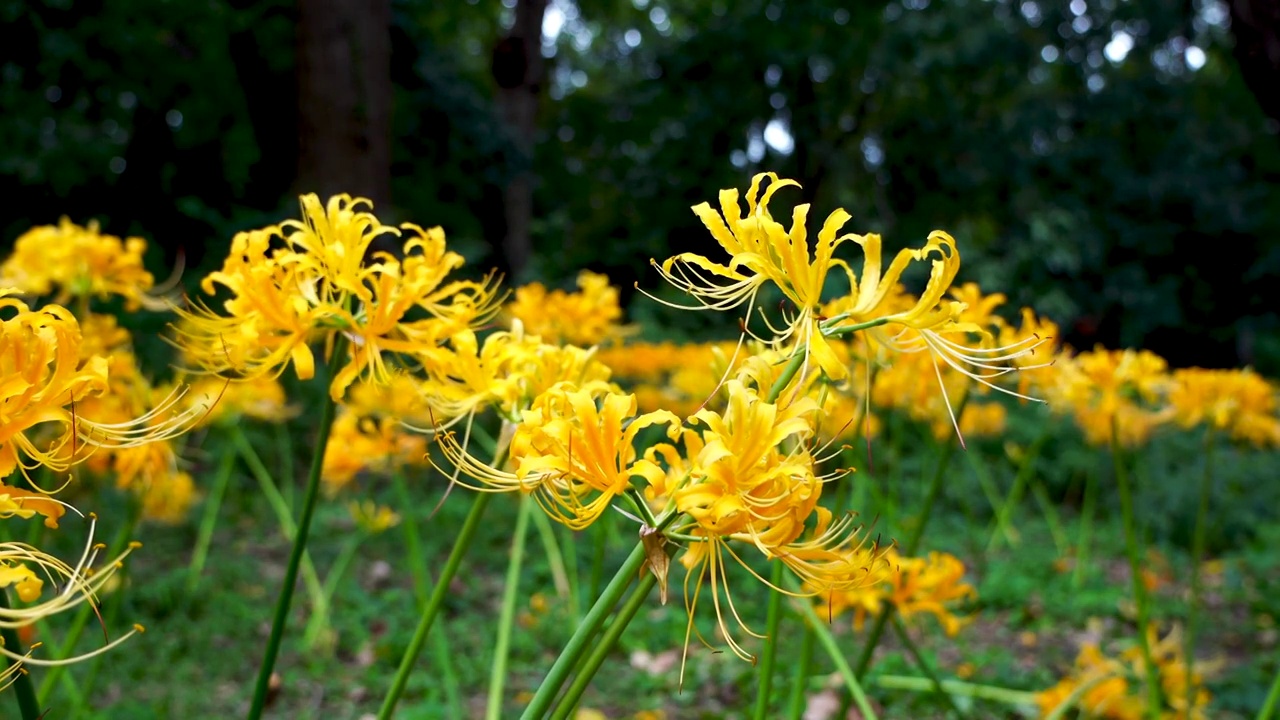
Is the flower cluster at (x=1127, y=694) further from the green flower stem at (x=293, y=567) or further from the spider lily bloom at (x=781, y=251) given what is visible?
the green flower stem at (x=293, y=567)

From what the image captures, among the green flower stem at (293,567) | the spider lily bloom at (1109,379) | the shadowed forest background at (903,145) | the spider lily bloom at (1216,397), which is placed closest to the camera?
the green flower stem at (293,567)

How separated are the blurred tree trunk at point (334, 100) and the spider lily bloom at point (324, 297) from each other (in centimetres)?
452

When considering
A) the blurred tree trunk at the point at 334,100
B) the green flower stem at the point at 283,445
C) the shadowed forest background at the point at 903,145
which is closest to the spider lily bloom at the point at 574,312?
the green flower stem at the point at 283,445

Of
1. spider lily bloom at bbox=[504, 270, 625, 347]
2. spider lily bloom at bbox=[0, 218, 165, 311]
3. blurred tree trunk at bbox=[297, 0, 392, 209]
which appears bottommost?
spider lily bloom at bbox=[0, 218, 165, 311]

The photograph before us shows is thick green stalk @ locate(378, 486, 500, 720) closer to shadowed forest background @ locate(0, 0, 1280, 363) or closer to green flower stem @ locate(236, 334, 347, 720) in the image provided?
green flower stem @ locate(236, 334, 347, 720)

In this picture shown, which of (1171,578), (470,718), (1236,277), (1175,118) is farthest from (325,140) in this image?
(1236,277)

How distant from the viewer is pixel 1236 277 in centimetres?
986

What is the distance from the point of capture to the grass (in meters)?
2.39

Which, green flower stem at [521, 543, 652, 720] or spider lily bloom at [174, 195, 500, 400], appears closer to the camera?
green flower stem at [521, 543, 652, 720]

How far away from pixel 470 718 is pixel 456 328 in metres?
1.58

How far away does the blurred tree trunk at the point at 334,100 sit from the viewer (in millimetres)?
5305

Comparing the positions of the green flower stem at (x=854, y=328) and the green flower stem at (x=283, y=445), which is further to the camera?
the green flower stem at (x=283, y=445)

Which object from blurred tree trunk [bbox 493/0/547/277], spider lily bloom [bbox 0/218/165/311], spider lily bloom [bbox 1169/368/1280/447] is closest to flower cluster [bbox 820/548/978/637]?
spider lily bloom [bbox 1169/368/1280/447]

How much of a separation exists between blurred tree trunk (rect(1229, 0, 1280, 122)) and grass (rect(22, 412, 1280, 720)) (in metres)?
1.30
